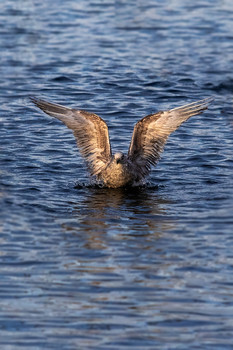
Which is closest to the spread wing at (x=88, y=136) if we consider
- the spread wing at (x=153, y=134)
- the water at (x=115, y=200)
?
the water at (x=115, y=200)

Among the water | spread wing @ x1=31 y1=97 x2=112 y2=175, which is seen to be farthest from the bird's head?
the water

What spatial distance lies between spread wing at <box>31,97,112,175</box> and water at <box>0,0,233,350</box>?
33 centimetres

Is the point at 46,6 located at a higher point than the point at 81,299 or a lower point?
higher

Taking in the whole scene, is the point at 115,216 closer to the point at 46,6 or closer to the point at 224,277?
the point at 224,277

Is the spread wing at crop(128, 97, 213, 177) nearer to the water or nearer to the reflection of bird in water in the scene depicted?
the reflection of bird in water

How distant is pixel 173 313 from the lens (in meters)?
7.46

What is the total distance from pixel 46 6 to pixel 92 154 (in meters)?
11.9

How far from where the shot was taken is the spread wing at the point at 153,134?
12055 mm

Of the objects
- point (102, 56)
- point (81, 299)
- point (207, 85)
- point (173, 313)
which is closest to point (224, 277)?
point (173, 313)

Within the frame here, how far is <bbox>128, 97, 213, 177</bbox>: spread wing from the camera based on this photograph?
1205 cm

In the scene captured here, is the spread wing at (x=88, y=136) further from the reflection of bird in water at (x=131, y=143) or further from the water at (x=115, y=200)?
the water at (x=115, y=200)

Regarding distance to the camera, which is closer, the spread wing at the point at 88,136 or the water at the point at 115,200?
the water at the point at 115,200

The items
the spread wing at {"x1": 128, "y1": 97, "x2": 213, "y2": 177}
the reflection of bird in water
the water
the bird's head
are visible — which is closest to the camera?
the water

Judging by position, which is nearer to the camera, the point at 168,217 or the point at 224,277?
the point at 224,277
